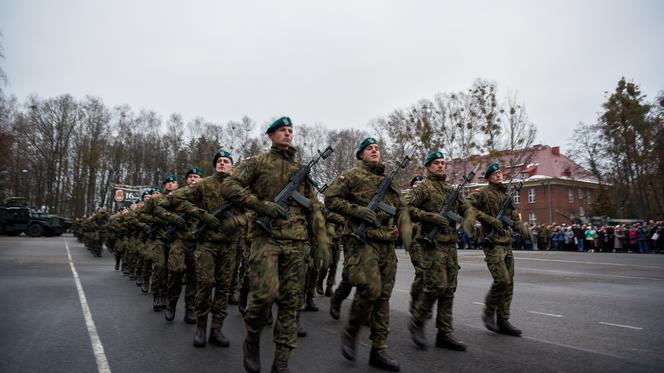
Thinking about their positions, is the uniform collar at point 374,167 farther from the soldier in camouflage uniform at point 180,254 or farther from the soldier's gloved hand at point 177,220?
the soldier's gloved hand at point 177,220

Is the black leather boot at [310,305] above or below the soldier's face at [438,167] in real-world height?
below

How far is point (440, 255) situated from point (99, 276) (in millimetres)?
11379

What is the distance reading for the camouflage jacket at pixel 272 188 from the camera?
4.53 m

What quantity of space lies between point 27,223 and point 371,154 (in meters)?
43.1

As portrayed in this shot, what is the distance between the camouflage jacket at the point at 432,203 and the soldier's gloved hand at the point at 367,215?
1279 mm

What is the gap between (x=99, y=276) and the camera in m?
14.0

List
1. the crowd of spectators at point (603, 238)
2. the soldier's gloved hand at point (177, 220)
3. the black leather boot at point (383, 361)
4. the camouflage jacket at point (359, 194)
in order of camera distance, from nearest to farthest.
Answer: the black leather boot at point (383, 361)
the camouflage jacket at point (359, 194)
the soldier's gloved hand at point (177, 220)
the crowd of spectators at point (603, 238)

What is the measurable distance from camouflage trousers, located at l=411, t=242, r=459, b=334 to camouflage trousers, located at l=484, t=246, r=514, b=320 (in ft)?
2.75

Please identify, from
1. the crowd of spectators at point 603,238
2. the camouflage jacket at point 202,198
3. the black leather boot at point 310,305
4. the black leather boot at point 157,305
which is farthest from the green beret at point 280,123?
the crowd of spectators at point 603,238

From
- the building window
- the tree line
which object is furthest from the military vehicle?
the building window

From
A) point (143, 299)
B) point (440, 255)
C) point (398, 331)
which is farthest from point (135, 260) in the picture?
point (440, 255)

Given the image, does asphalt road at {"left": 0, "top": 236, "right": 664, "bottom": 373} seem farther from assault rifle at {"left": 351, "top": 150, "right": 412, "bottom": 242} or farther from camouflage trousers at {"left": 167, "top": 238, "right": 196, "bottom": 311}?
assault rifle at {"left": 351, "top": 150, "right": 412, "bottom": 242}

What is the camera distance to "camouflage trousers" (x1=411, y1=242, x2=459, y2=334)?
5777 mm

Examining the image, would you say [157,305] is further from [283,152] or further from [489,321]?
[489,321]
